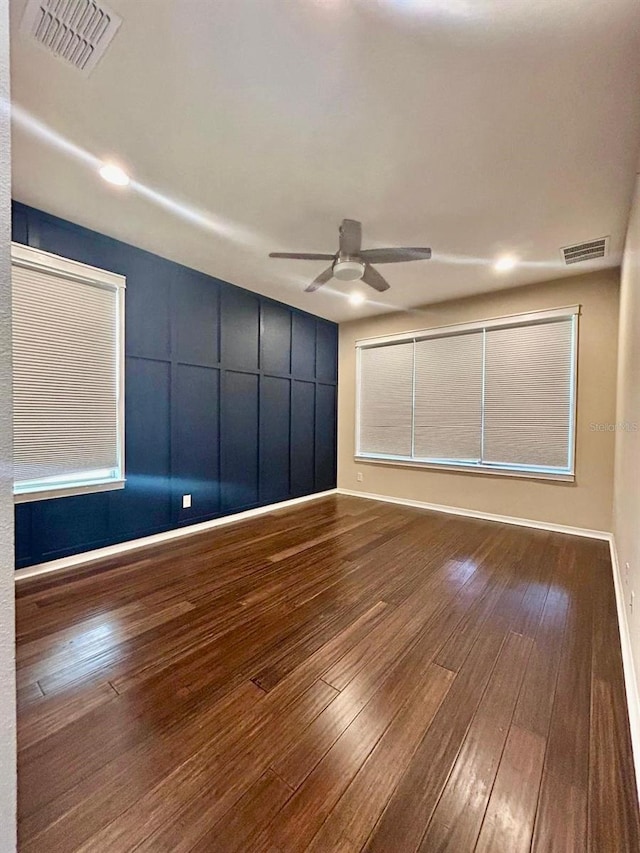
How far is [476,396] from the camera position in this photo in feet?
14.5

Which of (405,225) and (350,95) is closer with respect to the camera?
(350,95)

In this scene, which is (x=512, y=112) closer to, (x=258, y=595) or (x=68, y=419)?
(x=258, y=595)

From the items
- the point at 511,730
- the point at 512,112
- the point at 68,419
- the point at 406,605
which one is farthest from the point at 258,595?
the point at 512,112

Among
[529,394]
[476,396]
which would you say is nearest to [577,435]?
[529,394]

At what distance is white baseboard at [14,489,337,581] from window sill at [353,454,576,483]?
153 centimetres

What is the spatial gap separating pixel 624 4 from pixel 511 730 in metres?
2.77

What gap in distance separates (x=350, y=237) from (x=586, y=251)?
2198 millimetres

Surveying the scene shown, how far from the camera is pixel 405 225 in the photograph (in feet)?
9.14

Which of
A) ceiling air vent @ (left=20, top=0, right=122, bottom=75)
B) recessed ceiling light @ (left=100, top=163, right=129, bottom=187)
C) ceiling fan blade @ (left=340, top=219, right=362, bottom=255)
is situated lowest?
ceiling fan blade @ (left=340, top=219, right=362, bottom=255)

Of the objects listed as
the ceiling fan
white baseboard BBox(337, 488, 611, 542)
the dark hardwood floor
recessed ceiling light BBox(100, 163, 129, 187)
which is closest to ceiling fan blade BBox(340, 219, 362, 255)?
the ceiling fan

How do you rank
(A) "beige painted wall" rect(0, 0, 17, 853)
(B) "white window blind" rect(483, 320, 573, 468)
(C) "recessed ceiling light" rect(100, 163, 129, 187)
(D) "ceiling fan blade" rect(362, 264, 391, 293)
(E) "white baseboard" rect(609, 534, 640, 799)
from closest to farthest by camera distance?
(A) "beige painted wall" rect(0, 0, 17, 853) < (E) "white baseboard" rect(609, 534, 640, 799) < (C) "recessed ceiling light" rect(100, 163, 129, 187) < (D) "ceiling fan blade" rect(362, 264, 391, 293) < (B) "white window blind" rect(483, 320, 573, 468)

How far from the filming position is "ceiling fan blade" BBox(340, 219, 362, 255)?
8.79ft

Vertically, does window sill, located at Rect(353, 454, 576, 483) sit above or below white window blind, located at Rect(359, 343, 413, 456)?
below

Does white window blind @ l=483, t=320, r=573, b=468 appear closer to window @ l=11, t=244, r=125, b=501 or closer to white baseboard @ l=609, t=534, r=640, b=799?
white baseboard @ l=609, t=534, r=640, b=799
